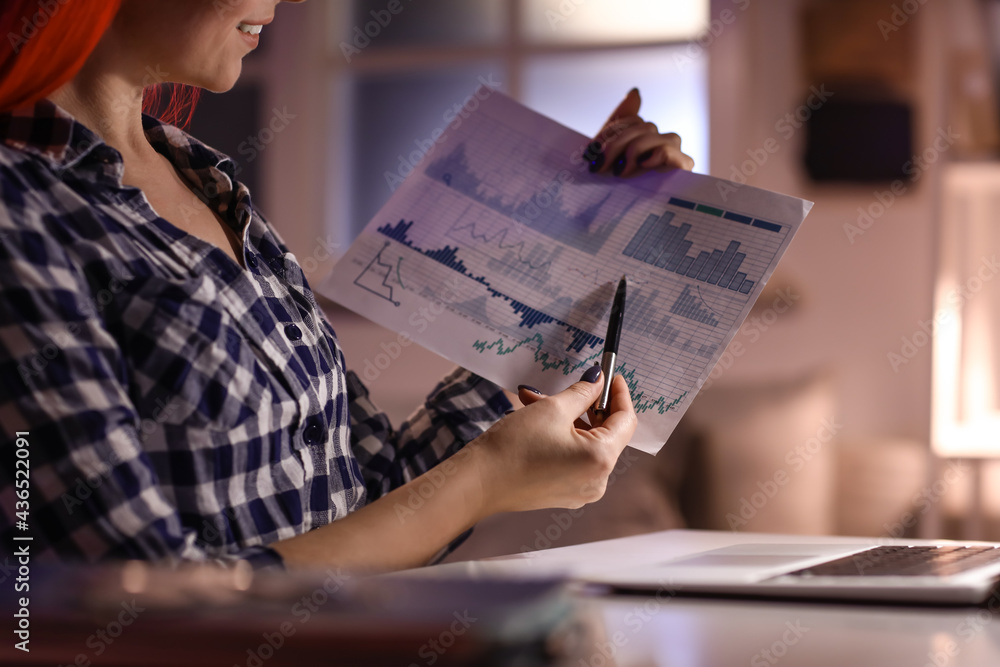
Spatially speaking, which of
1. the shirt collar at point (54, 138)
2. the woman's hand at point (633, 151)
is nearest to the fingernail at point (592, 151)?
the woman's hand at point (633, 151)

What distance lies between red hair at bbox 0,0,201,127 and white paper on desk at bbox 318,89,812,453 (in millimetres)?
266

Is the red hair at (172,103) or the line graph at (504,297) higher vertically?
the line graph at (504,297)

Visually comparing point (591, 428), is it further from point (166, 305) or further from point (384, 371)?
point (384, 371)

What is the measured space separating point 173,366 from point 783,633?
396 millimetres

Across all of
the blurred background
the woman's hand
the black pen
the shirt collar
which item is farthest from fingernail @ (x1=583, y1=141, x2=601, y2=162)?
the blurred background

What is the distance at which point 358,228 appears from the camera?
267 cm

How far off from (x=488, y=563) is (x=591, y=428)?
130mm

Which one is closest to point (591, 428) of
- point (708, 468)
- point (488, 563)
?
point (488, 563)

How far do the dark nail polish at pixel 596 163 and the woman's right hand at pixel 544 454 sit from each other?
0.27 m

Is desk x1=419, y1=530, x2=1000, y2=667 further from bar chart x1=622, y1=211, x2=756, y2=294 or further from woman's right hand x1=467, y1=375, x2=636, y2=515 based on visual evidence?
bar chart x1=622, y1=211, x2=756, y2=294

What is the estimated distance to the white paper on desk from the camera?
2.54 ft

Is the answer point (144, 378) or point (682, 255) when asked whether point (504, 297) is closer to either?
point (682, 255)

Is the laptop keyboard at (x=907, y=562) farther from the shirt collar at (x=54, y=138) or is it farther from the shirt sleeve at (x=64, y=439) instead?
the shirt collar at (x=54, y=138)

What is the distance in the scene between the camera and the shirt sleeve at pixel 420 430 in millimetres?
869
